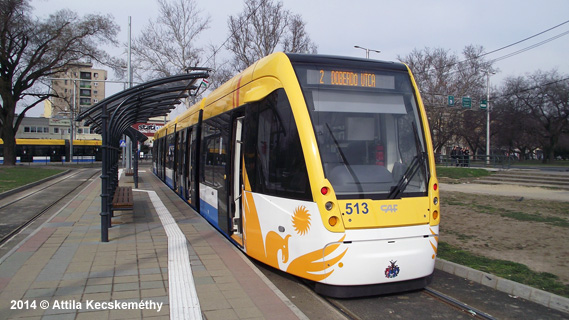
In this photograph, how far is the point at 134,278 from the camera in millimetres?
5555

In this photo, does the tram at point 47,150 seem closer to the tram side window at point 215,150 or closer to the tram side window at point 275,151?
the tram side window at point 215,150

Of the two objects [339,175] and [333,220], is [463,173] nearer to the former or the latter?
[339,175]

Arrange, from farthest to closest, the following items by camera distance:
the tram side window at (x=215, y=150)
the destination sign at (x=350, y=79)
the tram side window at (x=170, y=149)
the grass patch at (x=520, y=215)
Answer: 1. the tram side window at (x=170, y=149)
2. the grass patch at (x=520, y=215)
3. the tram side window at (x=215, y=150)
4. the destination sign at (x=350, y=79)

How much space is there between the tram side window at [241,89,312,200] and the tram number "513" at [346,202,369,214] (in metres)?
0.46

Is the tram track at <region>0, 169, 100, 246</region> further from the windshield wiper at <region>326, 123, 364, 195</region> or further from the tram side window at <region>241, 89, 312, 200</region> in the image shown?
the windshield wiper at <region>326, 123, 364, 195</region>

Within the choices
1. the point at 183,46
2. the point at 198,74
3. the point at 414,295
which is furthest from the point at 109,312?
the point at 183,46

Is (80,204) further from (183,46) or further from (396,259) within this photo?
(183,46)

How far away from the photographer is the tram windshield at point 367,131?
5152 mm

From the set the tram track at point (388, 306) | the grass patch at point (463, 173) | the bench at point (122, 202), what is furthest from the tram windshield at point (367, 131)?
the grass patch at point (463, 173)

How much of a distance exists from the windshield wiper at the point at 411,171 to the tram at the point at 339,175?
0.01 meters

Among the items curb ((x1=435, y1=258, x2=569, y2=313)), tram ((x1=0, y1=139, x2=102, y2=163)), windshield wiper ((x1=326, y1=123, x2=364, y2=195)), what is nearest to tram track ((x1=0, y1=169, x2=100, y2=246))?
windshield wiper ((x1=326, y1=123, x2=364, y2=195))

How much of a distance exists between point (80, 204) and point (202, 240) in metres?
7.05

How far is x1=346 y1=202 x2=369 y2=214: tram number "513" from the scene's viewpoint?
4875 millimetres

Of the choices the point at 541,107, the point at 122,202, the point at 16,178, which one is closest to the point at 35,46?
the point at 16,178
